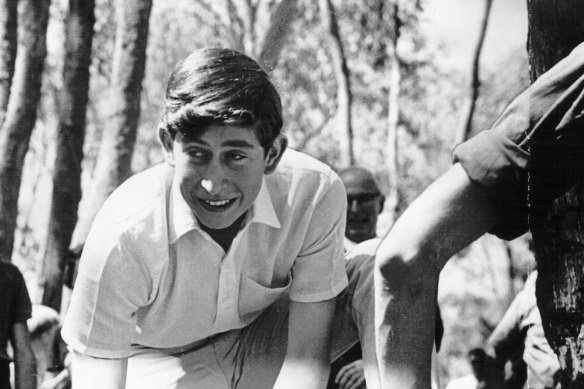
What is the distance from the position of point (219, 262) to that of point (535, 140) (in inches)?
40.0

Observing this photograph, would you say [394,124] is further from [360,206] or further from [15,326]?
[15,326]

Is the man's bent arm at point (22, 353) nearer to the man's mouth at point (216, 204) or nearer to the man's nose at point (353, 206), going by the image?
the man's nose at point (353, 206)

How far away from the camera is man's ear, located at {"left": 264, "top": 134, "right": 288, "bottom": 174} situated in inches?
96.0

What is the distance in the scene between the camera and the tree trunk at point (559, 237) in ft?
6.95

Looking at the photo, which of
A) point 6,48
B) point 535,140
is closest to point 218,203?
point 535,140

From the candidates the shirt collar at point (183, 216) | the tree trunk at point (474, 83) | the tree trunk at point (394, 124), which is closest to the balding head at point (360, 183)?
the shirt collar at point (183, 216)

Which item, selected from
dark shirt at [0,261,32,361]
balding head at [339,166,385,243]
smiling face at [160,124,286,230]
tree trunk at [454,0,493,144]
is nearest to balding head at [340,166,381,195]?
balding head at [339,166,385,243]

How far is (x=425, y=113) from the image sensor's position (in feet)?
50.6

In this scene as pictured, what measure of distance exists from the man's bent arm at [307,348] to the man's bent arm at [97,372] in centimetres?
49

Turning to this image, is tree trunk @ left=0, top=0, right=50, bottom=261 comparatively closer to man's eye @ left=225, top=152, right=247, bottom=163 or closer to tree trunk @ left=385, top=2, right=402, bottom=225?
man's eye @ left=225, top=152, right=247, bottom=163

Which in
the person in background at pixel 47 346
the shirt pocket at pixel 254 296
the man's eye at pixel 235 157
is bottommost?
the person in background at pixel 47 346

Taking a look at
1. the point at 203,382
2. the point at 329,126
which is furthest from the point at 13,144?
the point at 329,126

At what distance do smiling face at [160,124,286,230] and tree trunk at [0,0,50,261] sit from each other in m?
3.81

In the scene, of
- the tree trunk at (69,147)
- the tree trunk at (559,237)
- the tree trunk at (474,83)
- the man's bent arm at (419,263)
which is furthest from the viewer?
the tree trunk at (474,83)
